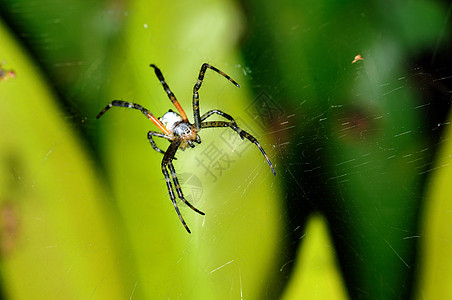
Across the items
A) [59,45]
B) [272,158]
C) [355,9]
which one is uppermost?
[59,45]

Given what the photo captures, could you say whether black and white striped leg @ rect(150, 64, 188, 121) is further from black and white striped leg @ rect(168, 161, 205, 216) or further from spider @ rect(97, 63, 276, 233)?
black and white striped leg @ rect(168, 161, 205, 216)

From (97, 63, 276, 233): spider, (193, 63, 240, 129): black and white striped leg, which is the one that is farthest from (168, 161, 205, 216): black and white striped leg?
(193, 63, 240, 129): black and white striped leg

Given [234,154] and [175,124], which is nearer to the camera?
[234,154]

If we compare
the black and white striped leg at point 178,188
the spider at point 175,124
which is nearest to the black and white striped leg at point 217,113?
the spider at point 175,124

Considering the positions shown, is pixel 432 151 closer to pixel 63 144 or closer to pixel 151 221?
pixel 151 221

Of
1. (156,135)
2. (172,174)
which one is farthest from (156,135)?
(172,174)

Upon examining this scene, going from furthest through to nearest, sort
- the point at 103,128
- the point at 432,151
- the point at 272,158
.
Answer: the point at 103,128, the point at 272,158, the point at 432,151

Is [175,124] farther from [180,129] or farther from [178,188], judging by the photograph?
[178,188]

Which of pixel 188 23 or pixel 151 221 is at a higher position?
pixel 188 23

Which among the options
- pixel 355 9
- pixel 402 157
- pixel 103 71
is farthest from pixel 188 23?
pixel 402 157
